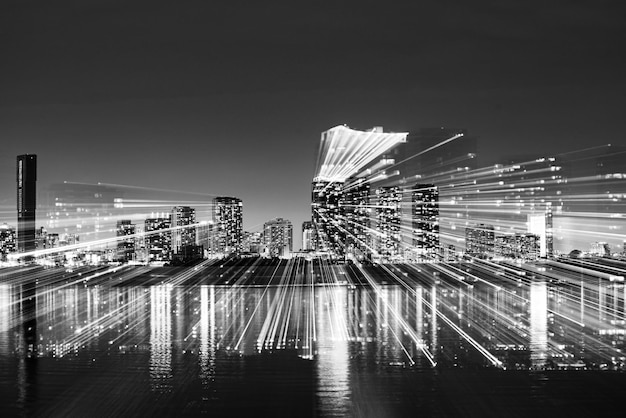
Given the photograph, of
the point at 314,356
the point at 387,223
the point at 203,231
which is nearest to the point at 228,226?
the point at 203,231

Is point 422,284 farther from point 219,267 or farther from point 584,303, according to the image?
point 219,267

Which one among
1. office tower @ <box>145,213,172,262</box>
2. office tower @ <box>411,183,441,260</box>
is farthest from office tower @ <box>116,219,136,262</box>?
office tower @ <box>411,183,441,260</box>

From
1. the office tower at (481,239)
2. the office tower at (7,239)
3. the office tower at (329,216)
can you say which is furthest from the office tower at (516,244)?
the office tower at (7,239)

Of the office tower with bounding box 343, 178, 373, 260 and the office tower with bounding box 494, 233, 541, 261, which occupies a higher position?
the office tower with bounding box 343, 178, 373, 260

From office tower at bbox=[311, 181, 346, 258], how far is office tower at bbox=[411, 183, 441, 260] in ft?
12.6

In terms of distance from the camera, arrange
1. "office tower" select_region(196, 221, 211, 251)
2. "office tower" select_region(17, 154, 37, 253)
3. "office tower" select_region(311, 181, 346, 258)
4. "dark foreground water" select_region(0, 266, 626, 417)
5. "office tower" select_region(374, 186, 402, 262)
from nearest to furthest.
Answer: "dark foreground water" select_region(0, 266, 626, 417)
"office tower" select_region(17, 154, 37, 253)
"office tower" select_region(311, 181, 346, 258)
"office tower" select_region(374, 186, 402, 262)
"office tower" select_region(196, 221, 211, 251)

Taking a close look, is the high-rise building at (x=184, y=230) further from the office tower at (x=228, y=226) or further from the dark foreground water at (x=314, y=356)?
the dark foreground water at (x=314, y=356)

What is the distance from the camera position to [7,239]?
39.4 m

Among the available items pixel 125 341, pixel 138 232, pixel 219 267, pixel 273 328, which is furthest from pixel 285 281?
pixel 138 232

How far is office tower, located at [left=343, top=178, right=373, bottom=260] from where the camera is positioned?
85.9 ft

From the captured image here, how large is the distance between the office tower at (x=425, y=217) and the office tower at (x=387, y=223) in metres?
1.29

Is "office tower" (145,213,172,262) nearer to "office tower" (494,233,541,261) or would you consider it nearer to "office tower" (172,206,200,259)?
"office tower" (172,206,200,259)

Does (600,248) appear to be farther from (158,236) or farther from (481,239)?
(158,236)

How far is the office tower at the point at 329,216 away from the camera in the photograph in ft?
82.9
